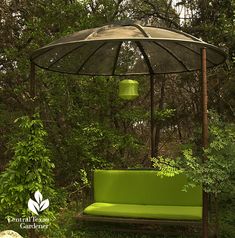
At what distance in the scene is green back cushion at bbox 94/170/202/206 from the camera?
237 inches

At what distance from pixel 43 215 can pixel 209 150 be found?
2.24m

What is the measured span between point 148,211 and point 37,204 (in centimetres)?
154

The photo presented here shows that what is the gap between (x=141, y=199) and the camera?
6254mm

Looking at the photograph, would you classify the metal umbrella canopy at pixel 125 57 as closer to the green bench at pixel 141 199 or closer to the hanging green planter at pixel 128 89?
the hanging green planter at pixel 128 89

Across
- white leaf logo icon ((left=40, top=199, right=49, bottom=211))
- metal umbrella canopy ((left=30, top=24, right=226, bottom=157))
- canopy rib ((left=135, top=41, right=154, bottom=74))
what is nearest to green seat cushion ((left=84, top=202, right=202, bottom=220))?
white leaf logo icon ((left=40, top=199, right=49, bottom=211))

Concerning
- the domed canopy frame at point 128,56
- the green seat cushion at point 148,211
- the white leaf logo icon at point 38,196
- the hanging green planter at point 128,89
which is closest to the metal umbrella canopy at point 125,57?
the domed canopy frame at point 128,56

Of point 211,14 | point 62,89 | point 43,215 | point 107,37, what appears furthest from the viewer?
point 211,14

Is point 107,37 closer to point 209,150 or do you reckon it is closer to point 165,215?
point 209,150

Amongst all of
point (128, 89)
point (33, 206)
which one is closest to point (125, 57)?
point (128, 89)

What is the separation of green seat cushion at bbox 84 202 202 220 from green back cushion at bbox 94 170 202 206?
0.54ft

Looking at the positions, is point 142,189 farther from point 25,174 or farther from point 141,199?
point 25,174

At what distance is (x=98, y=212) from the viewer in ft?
19.0

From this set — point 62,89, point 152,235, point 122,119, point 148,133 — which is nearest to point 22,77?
point 62,89

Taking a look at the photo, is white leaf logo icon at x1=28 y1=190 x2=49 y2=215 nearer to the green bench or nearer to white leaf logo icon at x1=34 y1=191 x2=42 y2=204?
white leaf logo icon at x1=34 y1=191 x2=42 y2=204
